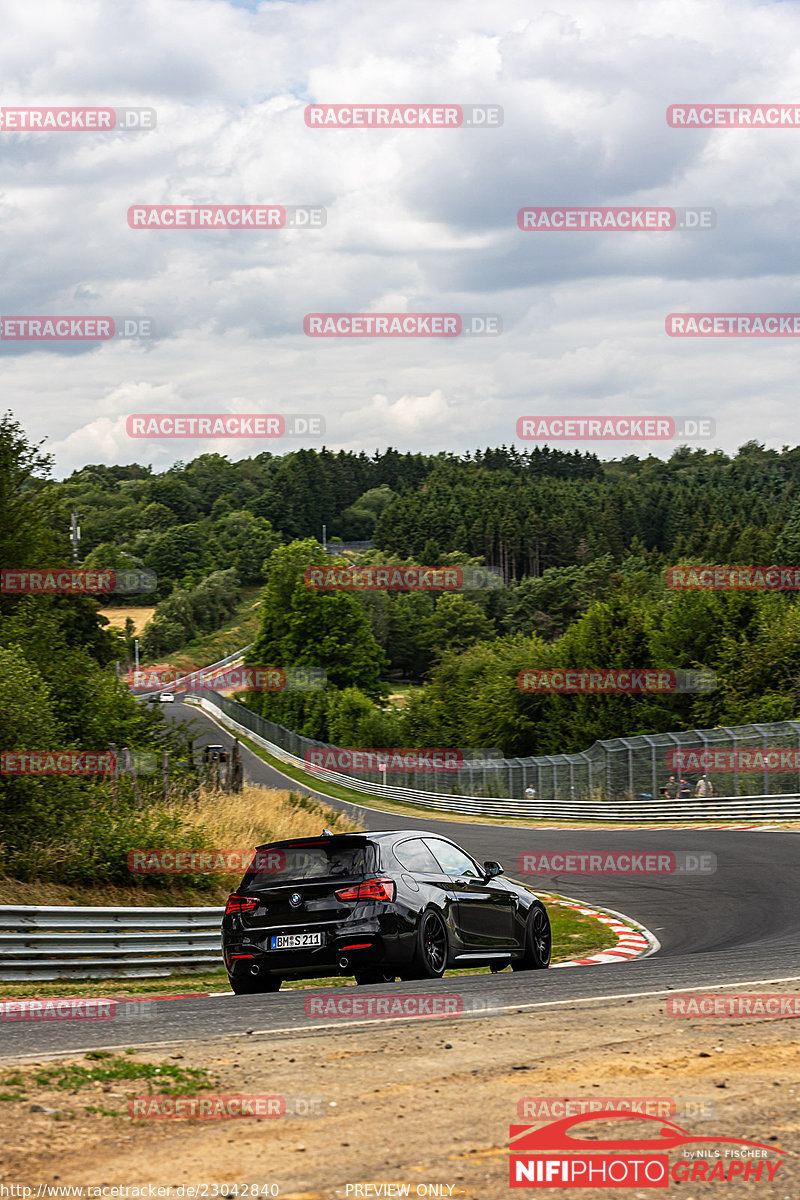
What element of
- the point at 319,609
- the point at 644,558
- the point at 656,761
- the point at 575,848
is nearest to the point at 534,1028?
the point at 575,848

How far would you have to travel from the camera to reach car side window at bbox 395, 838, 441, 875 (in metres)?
11.0

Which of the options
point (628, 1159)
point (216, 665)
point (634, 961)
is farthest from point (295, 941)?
point (216, 665)

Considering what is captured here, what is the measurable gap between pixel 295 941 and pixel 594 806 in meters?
32.1

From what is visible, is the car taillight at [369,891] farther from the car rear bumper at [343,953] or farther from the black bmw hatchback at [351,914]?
the car rear bumper at [343,953]

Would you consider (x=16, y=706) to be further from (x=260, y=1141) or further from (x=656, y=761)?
(x=656, y=761)

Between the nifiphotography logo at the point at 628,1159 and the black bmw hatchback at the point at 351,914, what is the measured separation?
5124mm

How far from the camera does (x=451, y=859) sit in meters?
11.9

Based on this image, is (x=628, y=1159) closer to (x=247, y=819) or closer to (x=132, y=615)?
(x=247, y=819)

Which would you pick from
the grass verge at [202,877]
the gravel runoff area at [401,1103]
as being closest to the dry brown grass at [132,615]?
the grass verge at [202,877]

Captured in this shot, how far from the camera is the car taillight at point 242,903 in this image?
10867 millimetres

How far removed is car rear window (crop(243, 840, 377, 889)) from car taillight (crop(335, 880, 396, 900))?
0.42 ft

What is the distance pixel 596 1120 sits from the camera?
5500 mm

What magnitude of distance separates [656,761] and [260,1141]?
112 ft

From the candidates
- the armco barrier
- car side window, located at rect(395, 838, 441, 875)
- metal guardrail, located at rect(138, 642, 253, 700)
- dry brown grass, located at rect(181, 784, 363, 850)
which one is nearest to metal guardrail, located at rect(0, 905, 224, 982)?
car side window, located at rect(395, 838, 441, 875)
